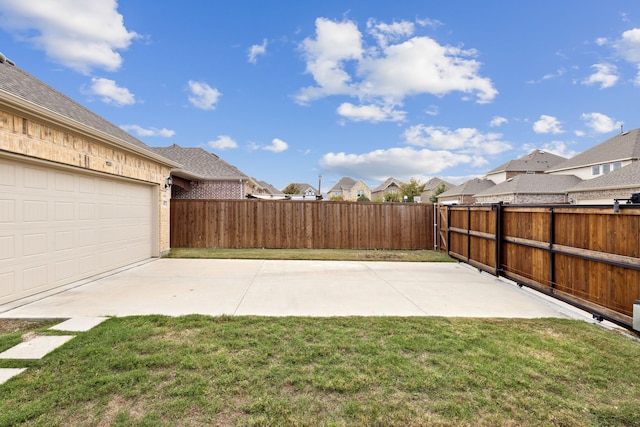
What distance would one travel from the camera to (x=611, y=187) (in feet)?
57.8

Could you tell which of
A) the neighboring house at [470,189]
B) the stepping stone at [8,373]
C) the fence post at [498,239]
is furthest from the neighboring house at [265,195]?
the neighboring house at [470,189]

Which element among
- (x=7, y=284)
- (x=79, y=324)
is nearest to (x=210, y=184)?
(x=7, y=284)

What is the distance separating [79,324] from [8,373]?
3.93 feet

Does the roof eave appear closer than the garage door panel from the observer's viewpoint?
Yes

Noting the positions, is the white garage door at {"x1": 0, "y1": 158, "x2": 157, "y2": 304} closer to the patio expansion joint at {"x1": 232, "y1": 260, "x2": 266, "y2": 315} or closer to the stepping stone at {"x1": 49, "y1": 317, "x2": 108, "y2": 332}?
the stepping stone at {"x1": 49, "y1": 317, "x2": 108, "y2": 332}

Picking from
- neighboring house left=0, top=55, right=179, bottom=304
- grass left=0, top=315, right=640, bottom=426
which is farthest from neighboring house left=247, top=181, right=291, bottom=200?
grass left=0, top=315, right=640, bottom=426

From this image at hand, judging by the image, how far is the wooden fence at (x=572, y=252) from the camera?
3.79m

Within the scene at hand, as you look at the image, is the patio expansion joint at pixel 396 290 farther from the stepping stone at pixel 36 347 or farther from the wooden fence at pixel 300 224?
the stepping stone at pixel 36 347

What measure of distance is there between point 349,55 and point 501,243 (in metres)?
11.2

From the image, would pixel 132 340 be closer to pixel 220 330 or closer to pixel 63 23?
pixel 220 330

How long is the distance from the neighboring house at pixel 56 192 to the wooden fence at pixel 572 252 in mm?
8618

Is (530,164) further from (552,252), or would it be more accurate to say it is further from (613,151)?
(552,252)

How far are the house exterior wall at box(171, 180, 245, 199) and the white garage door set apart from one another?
755cm

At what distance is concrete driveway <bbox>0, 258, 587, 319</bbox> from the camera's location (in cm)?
449
